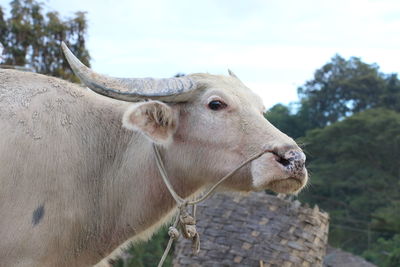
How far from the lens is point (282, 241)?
28.7 ft

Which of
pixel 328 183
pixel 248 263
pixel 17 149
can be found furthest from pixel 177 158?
pixel 328 183

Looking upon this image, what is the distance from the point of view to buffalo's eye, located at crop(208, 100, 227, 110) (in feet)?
15.9

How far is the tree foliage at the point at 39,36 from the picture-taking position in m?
19.1

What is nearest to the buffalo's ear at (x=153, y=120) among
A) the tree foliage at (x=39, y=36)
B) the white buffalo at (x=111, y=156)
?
the white buffalo at (x=111, y=156)

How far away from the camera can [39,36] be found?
1975cm

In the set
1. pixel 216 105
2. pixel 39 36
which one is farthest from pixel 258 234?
pixel 39 36

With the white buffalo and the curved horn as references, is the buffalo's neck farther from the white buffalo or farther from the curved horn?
the curved horn

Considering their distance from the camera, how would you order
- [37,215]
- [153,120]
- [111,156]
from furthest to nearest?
[111,156] < [153,120] < [37,215]

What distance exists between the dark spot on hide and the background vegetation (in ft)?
8.44

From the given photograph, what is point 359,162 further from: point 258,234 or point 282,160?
point 282,160

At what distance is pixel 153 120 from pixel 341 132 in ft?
104

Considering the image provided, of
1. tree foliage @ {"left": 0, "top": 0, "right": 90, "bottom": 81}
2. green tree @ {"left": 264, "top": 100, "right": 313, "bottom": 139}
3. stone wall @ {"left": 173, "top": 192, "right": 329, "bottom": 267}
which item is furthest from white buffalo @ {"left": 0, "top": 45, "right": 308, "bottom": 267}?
green tree @ {"left": 264, "top": 100, "right": 313, "bottom": 139}

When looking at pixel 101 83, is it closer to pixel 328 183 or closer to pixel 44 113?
pixel 44 113

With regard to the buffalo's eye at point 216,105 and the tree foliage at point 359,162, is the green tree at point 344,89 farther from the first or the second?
the buffalo's eye at point 216,105
